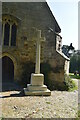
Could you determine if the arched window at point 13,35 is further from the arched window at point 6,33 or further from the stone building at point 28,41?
the arched window at point 6,33

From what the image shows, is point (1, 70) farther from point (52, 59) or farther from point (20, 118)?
point (20, 118)

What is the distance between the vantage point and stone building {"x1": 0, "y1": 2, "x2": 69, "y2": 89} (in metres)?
11.2

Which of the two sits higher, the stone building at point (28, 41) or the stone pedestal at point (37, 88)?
the stone building at point (28, 41)

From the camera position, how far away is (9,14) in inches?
447

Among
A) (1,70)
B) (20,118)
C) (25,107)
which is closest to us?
(20,118)

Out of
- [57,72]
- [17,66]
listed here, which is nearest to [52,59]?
[57,72]

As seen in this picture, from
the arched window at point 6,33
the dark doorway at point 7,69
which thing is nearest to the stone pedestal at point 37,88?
the dark doorway at point 7,69

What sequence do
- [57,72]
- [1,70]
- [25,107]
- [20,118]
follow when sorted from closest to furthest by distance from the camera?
[20,118]
[25,107]
[57,72]
[1,70]

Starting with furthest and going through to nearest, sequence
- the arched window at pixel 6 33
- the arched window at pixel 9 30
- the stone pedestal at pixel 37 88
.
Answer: the arched window at pixel 6 33 < the arched window at pixel 9 30 < the stone pedestal at pixel 37 88

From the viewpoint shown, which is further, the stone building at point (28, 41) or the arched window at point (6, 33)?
the arched window at point (6, 33)

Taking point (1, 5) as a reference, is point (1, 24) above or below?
below

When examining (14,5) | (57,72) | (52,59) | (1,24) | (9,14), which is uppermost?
(14,5)

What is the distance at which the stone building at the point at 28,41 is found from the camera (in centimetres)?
1123

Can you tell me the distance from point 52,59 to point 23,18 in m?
3.60
